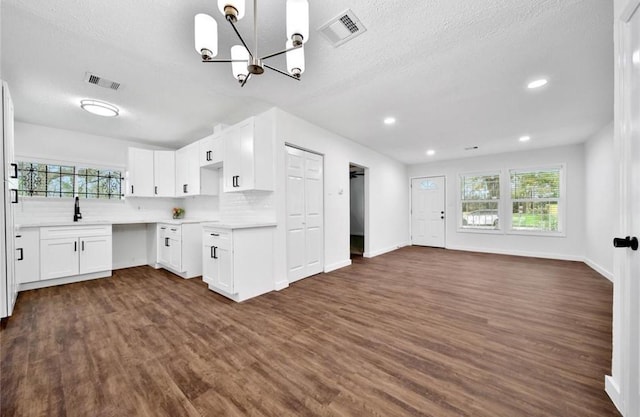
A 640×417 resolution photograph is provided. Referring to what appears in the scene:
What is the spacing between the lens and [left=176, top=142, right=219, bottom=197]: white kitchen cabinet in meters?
4.23

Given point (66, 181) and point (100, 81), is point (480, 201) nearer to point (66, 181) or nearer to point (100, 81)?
point (100, 81)

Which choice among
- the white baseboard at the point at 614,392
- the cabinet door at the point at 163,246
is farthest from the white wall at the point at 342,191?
the white baseboard at the point at 614,392

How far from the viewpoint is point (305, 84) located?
2.77 metres

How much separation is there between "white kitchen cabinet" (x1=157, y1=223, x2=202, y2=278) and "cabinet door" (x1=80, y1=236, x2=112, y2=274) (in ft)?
2.70

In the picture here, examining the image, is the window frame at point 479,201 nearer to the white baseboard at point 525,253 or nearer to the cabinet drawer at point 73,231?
the white baseboard at point 525,253

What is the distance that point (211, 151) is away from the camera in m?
3.92

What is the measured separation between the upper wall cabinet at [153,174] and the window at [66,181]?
16.0 inches

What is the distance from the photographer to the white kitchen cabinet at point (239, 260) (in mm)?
2881

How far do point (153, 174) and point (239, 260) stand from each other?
3.32 metres

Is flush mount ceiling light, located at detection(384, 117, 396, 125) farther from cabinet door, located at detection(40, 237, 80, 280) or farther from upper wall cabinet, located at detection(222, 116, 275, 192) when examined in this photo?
cabinet door, located at detection(40, 237, 80, 280)

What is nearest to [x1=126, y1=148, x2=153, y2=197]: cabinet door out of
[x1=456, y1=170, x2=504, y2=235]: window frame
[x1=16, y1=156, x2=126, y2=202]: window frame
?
[x1=16, y1=156, x2=126, y2=202]: window frame

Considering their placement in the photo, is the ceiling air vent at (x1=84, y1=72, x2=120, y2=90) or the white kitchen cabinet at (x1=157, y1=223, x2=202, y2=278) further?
the white kitchen cabinet at (x1=157, y1=223, x2=202, y2=278)

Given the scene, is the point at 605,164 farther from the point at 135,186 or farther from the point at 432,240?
the point at 135,186

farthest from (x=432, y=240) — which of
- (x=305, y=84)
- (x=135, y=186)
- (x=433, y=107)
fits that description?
(x=135, y=186)
